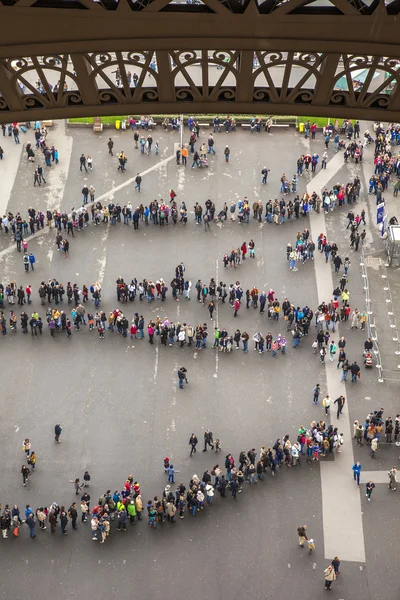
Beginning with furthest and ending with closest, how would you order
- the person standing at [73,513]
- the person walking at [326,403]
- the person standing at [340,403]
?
the person walking at [326,403] → the person standing at [340,403] → the person standing at [73,513]

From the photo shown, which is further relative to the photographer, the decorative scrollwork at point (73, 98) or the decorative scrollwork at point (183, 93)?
the decorative scrollwork at point (183, 93)

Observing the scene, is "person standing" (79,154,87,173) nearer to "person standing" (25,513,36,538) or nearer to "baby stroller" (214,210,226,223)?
"baby stroller" (214,210,226,223)

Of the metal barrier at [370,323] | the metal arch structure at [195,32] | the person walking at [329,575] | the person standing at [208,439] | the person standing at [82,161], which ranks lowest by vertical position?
the person walking at [329,575]

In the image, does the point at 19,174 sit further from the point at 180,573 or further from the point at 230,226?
the point at 180,573

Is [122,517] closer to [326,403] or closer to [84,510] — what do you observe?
[84,510]

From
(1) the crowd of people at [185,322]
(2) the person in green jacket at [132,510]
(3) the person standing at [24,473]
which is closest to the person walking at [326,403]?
(1) the crowd of people at [185,322]

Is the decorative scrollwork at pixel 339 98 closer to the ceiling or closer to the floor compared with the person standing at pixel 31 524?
closer to the ceiling

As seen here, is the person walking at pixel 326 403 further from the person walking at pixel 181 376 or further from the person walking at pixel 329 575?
the person walking at pixel 329 575

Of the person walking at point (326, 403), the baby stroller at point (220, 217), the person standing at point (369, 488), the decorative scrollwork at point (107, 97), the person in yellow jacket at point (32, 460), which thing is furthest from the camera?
the baby stroller at point (220, 217)

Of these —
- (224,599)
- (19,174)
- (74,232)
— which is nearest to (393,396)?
(224,599)

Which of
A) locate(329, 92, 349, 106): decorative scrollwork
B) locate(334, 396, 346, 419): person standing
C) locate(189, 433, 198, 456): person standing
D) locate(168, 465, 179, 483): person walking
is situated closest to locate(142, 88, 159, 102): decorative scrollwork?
locate(329, 92, 349, 106): decorative scrollwork

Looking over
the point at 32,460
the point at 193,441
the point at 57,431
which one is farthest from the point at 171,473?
the point at 32,460
